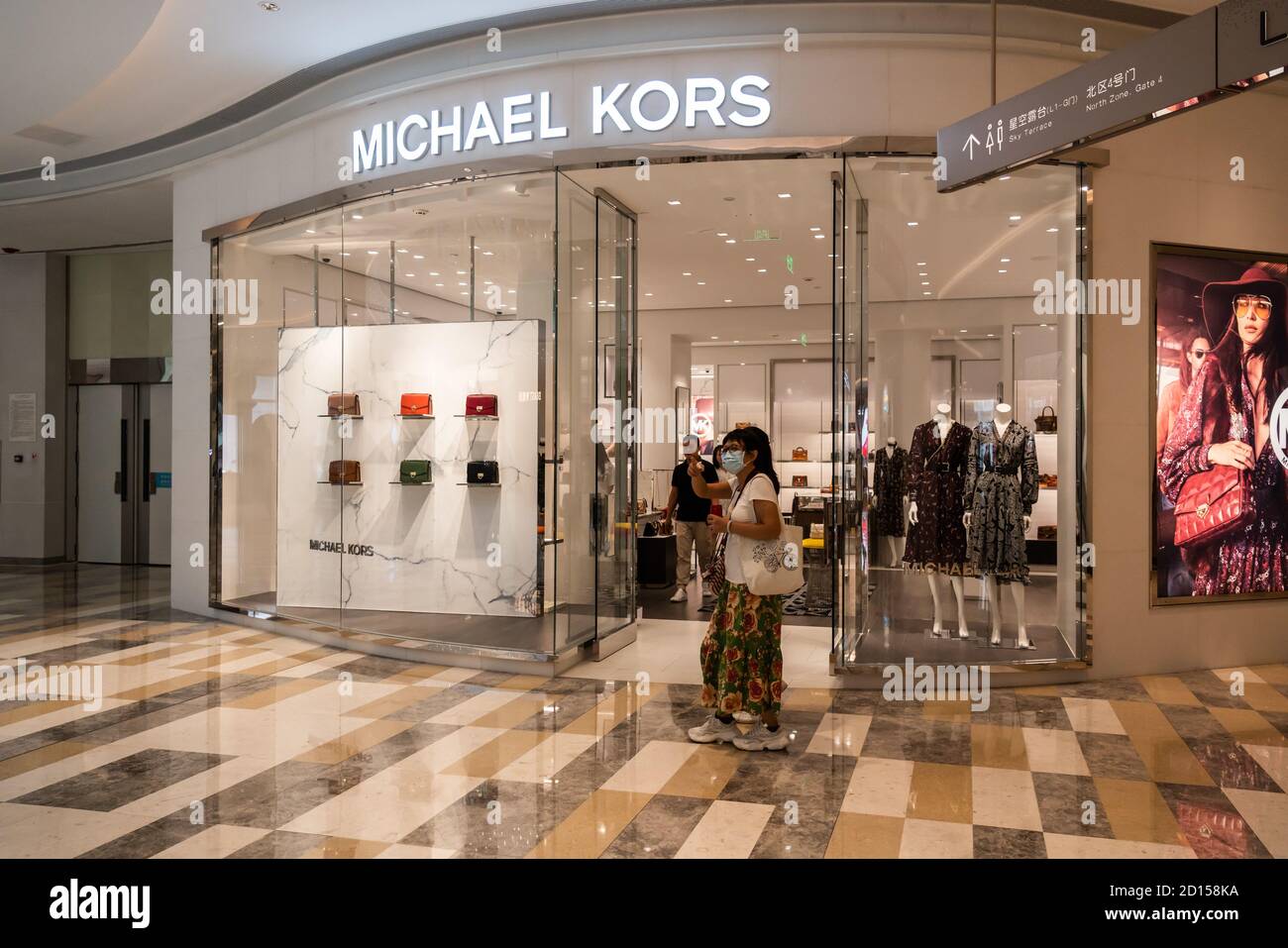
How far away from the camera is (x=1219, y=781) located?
4.11 meters

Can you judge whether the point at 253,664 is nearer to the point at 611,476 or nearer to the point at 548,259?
the point at 611,476

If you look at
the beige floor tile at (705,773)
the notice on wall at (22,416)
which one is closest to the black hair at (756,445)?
the beige floor tile at (705,773)

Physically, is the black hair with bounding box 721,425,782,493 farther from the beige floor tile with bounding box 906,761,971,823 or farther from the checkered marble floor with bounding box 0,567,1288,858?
Answer: the beige floor tile with bounding box 906,761,971,823

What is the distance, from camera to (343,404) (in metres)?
7.14

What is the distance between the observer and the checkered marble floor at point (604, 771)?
11.2 feet

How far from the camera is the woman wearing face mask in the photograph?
179 inches

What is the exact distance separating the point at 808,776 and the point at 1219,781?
5.88 feet

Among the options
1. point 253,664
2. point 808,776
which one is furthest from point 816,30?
point 253,664

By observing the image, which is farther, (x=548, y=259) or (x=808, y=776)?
(x=548, y=259)

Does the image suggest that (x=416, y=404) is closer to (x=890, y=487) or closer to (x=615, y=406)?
(x=615, y=406)

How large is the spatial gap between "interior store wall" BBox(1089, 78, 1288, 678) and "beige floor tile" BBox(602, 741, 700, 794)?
304 centimetres

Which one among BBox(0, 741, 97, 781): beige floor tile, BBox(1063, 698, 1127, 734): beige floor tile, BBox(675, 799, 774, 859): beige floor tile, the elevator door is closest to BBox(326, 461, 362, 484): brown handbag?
BBox(0, 741, 97, 781): beige floor tile

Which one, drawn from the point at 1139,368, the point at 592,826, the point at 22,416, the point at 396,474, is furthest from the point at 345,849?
the point at 22,416

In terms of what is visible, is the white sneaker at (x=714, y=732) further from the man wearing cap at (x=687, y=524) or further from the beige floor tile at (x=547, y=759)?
the man wearing cap at (x=687, y=524)
